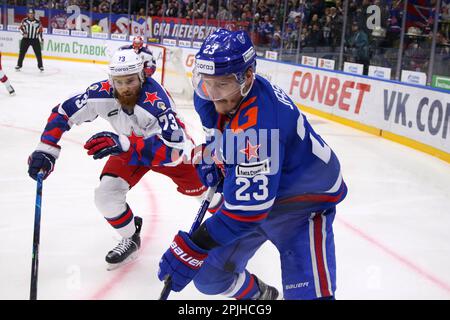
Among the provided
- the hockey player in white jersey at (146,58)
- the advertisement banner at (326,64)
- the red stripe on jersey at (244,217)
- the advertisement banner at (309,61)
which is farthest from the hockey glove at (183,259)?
the advertisement banner at (309,61)

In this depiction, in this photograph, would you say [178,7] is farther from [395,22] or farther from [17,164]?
[17,164]

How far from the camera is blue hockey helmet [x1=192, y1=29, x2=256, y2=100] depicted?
1.76 metres

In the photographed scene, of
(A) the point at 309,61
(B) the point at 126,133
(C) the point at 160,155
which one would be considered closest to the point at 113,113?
(B) the point at 126,133

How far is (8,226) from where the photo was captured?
388 cm

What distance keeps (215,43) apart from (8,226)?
2.69m

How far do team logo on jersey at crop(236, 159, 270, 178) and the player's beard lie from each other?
4.74 feet

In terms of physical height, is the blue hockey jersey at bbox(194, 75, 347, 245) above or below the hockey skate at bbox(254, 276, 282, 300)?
above

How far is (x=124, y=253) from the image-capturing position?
335 centimetres

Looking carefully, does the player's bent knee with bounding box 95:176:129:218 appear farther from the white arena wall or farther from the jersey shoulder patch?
the white arena wall

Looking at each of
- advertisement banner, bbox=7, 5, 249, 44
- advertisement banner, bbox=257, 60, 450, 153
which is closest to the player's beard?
advertisement banner, bbox=257, 60, 450, 153

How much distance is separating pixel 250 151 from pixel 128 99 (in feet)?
4.77

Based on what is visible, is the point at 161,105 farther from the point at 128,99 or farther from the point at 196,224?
the point at 196,224

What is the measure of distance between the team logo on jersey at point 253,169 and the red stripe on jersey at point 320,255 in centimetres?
47

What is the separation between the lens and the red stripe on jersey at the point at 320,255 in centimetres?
204
